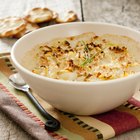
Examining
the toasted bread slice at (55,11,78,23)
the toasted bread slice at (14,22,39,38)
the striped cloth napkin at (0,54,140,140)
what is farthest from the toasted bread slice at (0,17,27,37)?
the striped cloth napkin at (0,54,140,140)

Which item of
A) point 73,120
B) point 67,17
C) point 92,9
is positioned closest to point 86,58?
point 73,120

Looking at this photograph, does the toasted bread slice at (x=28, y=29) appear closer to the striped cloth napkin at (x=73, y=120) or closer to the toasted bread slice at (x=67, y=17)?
the toasted bread slice at (x=67, y=17)

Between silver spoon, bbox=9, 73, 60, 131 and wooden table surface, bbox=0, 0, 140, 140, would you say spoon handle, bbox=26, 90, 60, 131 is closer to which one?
silver spoon, bbox=9, 73, 60, 131

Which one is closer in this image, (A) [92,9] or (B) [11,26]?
(B) [11,26]

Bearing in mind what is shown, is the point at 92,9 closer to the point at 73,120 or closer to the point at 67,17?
the point at 67,17

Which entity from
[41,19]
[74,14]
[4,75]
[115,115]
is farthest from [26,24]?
[115,115]

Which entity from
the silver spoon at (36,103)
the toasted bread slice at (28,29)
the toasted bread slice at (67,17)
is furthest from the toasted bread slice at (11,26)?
the silver spoon at (36,103)

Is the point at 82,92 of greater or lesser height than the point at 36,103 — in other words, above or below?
above
